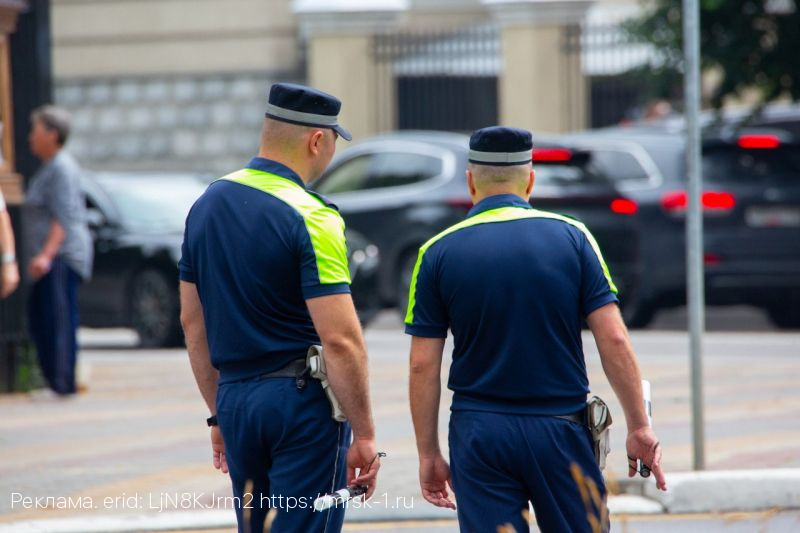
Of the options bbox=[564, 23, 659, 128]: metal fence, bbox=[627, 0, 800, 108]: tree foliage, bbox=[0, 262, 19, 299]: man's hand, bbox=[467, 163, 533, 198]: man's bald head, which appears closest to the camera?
bbox=[467, 163, 533, 198]: man's bald head

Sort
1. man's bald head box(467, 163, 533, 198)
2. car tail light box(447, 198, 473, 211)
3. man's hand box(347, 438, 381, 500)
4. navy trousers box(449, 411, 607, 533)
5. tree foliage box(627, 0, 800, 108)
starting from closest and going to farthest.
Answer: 1. navy trousers box(449, 411, 607, 533)
2. man's hand box(347, 438, 381, 500)
3. man's bald head box(467, 163, 533, 198)
4. car tail light box(447, 198, 473, 211)
5. tree foliage box(627, 0, 800, 108)

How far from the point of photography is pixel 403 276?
49.8 feet

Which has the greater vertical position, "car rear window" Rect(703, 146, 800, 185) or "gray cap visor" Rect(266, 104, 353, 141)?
"gray cap visor" Rect(266, 104, 353, 141)

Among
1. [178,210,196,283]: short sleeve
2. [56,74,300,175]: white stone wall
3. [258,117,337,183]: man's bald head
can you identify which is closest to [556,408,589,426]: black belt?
[258,117,337,183]: man's bald head

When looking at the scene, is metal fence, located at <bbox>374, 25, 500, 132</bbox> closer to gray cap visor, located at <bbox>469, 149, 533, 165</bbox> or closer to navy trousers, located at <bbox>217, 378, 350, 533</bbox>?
gray cap visor, located at <bbox>469, 149, 533, 165</bbox>

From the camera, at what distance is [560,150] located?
14.5 metres

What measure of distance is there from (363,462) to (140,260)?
9.68 metres

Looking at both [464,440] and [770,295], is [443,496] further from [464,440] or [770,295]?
[770,295]

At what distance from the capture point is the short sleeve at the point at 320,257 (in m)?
4.54

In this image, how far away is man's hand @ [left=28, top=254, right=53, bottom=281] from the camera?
10.6 m

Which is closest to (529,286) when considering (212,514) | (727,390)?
(212,514)

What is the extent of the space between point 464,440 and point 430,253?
1.67 feet

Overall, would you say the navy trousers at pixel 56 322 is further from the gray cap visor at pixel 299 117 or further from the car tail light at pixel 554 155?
the gray cap visor at pixel 299 117

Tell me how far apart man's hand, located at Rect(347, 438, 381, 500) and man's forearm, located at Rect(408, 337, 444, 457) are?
0.14 m
